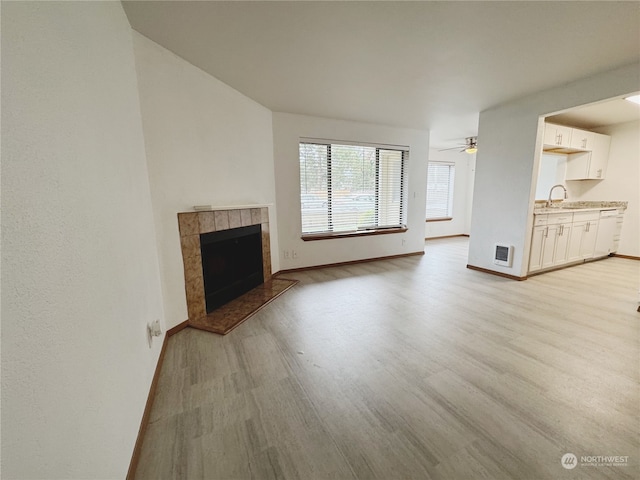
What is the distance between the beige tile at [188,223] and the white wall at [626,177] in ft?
23.8

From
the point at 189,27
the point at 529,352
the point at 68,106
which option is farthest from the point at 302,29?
the point at 529,352

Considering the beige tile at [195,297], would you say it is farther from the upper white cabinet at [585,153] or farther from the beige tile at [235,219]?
the upper white cabinet at [585,153]

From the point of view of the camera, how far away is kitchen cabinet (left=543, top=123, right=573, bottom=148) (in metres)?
3.66

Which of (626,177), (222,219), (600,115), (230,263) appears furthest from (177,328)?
(626,177)

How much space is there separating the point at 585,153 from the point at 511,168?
251 centimetres

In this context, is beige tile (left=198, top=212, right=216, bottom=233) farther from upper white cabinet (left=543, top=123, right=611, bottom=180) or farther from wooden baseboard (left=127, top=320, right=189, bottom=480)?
upper white cabinet (left=543, top=123, right=611, bottom=180)

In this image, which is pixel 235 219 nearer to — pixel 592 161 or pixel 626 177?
pixel 592 161

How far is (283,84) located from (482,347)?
126 inches

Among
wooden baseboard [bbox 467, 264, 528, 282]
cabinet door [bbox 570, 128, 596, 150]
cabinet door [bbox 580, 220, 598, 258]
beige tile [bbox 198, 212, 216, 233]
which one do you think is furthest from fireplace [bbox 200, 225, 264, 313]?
cabinet door [bbox 580, 220, 598, 258]

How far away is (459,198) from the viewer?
734 centimetres

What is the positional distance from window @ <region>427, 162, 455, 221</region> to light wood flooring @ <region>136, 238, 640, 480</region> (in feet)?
14.7

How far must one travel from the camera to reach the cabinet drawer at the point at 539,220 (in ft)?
11.6

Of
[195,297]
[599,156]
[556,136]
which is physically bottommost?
[195,297]

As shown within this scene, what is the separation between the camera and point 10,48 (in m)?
0.62
